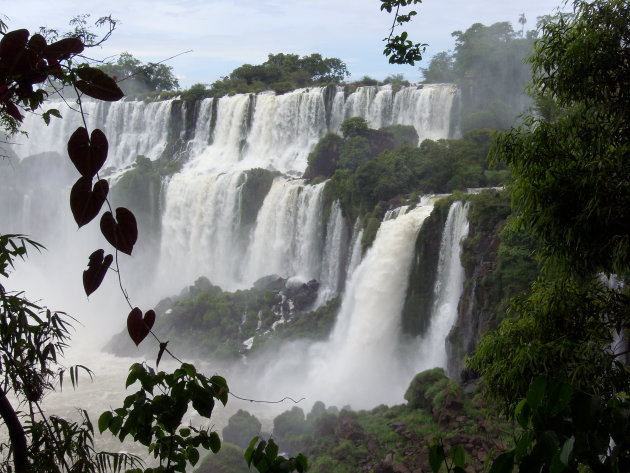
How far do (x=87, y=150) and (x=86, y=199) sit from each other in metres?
0.06

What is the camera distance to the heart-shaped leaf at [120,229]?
0.69 metres

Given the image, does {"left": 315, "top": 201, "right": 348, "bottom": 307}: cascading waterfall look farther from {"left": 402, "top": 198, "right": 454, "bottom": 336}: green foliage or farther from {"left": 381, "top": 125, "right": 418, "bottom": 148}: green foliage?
{"left": 381, "top": 125, "right": 418, "bottom": 148}: green foliage

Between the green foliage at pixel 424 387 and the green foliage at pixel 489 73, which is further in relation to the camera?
the green foliage at pixel 489 73

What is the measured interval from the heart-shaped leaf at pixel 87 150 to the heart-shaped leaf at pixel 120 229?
0.06m

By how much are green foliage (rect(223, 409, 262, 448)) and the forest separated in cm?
6

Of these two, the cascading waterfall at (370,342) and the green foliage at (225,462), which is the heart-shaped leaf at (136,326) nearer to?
the green foliage at (225,462)

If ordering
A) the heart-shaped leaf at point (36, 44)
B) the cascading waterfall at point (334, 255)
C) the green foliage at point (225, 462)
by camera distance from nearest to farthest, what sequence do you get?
the heart-shaped leaf at point (36, 44) → the green foliage at point (225, 462) → the cascading waterfall at point (334, 255)

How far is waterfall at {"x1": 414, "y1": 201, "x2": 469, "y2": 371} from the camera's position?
436 inches

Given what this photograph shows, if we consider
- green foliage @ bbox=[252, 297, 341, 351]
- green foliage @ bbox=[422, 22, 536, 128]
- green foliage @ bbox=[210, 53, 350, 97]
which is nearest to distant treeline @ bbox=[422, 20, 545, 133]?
green foliage @ bbox=[422, 22, 536, 128]

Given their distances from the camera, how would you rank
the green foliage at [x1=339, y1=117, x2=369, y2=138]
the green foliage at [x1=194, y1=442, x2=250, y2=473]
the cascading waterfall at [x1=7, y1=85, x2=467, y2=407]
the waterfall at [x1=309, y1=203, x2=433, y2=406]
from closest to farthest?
the green foliage at [x1=194, y1=442, x2=250, y2=473]
the waterfall at [x1=309, y1=203, x2=433, y2=406]
the cascading waterfall at [x1=7, y1=85, x2=467, y2=407]
the green foliage at [x1=339, y1=117, x2=369, y2=138]

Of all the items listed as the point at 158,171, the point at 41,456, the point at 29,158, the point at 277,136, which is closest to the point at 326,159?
the point at 277,136

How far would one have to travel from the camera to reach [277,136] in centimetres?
2098

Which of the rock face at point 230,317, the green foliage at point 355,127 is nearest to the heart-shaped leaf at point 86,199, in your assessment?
the rock face at point 230,317

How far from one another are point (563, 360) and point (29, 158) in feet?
82.9
